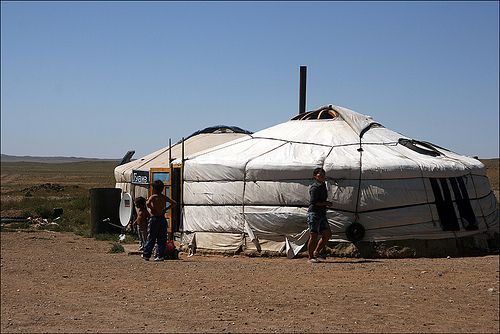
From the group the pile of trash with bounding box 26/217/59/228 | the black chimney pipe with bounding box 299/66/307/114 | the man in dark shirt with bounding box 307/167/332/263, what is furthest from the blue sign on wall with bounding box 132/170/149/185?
the man in dark shirt with bounding box 307/167/332/263

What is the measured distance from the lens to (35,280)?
962 centimetres

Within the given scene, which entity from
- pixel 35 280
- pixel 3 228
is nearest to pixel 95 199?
pixel 3 228

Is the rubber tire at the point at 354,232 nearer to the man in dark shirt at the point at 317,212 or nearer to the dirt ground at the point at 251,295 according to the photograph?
the dirt ground at the point at 251,295

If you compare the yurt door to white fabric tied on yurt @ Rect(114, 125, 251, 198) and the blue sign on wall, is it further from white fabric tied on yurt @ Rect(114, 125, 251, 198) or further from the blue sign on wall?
white fabric tied on yurt @ Rect(114, 125, 251, 198)

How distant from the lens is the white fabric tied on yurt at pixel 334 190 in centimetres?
1188

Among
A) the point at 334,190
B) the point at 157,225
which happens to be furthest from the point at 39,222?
the point at 334,190

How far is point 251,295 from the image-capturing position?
8250mm

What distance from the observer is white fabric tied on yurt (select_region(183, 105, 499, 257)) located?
39.0ft

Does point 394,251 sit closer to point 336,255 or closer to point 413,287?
point 336,255

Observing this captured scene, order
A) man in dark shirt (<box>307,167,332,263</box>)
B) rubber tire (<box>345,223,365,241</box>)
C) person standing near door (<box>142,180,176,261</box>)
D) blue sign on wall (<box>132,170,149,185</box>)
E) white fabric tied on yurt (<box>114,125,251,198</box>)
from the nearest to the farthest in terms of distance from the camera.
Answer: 1. man in dark shirt (<box>307,167,332,263</box>)
2. person standing near door (<box>142,180,176,261</box>)
3. rubber tire (<box>345,223,365,241</box>)
4. blue sign on wall (<box>132,170,149,185</box>)
5. white fabric tied on yurt (<box>114,125,251,198</box>)

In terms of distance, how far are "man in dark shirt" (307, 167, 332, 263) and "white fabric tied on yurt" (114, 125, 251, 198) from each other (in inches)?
220

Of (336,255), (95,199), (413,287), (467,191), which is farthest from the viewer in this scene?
(95,199)

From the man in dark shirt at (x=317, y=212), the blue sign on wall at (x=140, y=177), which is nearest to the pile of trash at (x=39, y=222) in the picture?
the blue sign on wall at (x=140, y=177)

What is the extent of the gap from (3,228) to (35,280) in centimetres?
941
